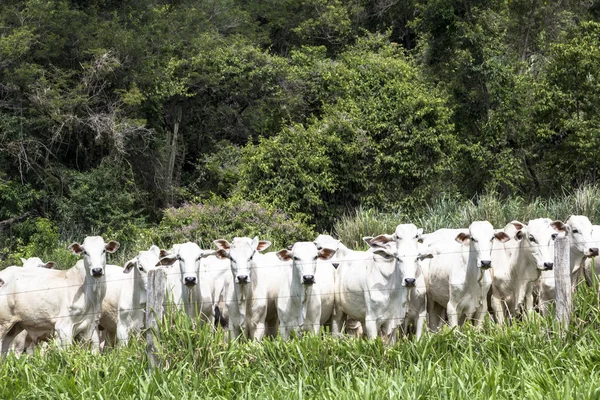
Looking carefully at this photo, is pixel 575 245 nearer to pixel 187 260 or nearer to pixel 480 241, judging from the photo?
pixel 480 241

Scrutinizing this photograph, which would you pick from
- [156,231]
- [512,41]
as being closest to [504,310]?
[156,231]

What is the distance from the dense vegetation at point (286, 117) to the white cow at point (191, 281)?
31.4 ft

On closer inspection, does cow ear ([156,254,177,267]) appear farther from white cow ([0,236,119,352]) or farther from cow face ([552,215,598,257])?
cow face ([552,215,598,257])

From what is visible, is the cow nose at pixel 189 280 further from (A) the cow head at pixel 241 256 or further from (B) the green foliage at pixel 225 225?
(B) the green foliage at pixel 225 225

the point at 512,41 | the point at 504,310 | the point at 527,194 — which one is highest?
the point at 512,41

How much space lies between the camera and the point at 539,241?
40.5 feet

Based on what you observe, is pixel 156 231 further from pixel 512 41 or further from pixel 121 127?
pixel 512 41

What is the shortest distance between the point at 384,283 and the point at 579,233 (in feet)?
8.67

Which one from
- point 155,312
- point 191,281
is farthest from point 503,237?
point 155,312

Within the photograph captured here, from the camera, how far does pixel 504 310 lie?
42.0 feet

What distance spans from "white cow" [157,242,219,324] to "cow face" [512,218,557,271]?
3980mm

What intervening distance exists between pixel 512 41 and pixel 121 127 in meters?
13.1

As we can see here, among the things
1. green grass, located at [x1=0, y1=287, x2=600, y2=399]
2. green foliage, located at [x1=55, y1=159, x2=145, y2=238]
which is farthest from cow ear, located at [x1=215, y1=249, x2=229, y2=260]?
green foliage, located at [x1=55, y1=159, x2=145, y2=238]

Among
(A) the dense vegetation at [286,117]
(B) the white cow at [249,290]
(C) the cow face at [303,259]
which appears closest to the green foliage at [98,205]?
(A) the dense vegetation at [286,117]
